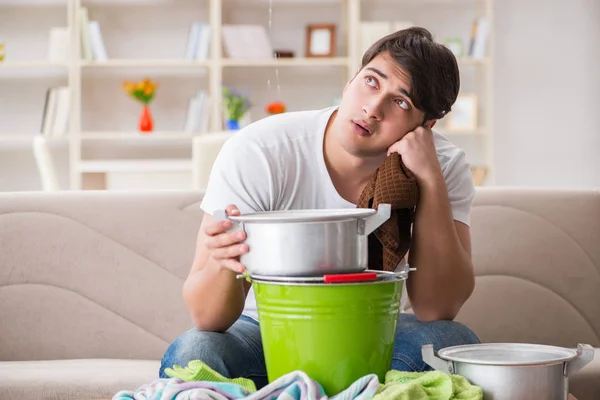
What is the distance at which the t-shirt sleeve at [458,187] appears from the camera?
1679 mm

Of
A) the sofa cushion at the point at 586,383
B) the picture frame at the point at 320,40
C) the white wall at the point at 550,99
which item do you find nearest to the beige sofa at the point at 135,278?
the sofa cushion at the point at 586,383

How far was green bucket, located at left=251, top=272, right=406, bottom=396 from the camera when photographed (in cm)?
106

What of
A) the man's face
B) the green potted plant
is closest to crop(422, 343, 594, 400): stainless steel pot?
the man's face

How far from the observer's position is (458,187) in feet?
5.55

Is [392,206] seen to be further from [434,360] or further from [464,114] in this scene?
[464,114]

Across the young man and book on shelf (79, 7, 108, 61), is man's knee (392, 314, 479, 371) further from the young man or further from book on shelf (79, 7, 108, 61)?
book on shelf (79, 7, 108, 61)

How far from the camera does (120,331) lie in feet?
6.82

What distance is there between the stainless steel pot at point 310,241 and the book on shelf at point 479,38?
4587 mm

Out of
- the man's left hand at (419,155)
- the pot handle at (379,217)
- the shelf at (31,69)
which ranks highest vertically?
the shelf at (31,69)

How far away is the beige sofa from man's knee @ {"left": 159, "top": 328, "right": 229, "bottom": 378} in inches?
21.9

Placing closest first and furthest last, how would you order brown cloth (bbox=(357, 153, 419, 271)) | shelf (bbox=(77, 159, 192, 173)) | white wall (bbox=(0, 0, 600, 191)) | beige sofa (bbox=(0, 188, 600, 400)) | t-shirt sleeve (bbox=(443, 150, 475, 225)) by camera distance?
brown cloth (bbox=(357, 153, 419, 271))
t-shirt sleeve (bbox=(443, 150, 475, 225))
beige sofa (bbox=(0, 188, 600, 400))
shelf (bbox=(77, 159, 192, 173))
white wall (bbox=(0, 0, 600, 191))

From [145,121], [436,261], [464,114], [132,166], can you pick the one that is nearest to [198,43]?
[145,121]

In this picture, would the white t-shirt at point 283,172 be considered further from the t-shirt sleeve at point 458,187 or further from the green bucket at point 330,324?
the green bucket at point 330,324

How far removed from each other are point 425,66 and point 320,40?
4081 millimetres
